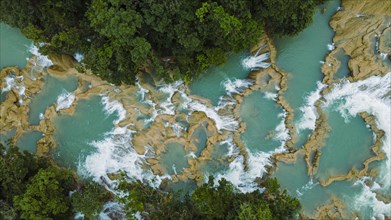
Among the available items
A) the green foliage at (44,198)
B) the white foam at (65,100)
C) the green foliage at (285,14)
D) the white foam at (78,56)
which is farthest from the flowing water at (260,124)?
the green foliage at (44,198)

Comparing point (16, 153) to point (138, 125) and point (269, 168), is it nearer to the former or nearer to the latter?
point (138, 125)

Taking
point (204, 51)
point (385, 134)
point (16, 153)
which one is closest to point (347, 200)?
point (385, 134)

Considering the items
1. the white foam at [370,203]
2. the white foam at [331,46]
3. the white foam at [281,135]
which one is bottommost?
the white foam at [370,203]

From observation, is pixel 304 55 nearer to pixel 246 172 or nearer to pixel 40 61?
pixel 246 172

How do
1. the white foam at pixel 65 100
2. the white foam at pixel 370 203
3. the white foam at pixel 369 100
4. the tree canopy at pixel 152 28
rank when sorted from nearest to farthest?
the tree canopy at pixel 152 28
the white foam at pixel 370 203
the white foam at pixel 369 100
the white foam at pixel 65 100

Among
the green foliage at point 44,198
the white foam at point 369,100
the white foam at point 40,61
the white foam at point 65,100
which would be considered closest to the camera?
the green foliage at point 44,198

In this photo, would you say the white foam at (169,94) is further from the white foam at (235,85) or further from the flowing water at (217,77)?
the white foam at (235,85)

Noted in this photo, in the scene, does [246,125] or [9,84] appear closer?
[246,125]

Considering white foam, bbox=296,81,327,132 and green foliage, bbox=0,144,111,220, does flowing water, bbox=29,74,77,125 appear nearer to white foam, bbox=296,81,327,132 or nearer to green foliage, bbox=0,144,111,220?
green foliage, bbox=0,144,111,220

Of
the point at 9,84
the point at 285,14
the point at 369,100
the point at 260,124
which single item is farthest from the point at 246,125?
the point at 9,84
